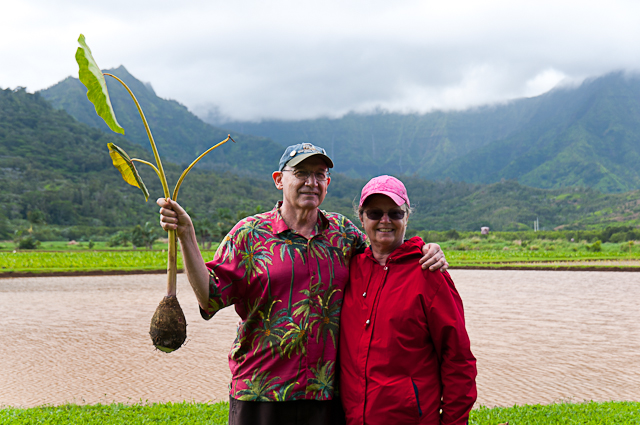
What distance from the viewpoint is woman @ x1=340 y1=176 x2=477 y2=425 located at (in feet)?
7.39

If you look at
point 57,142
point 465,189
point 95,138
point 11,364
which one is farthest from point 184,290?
point 465,189

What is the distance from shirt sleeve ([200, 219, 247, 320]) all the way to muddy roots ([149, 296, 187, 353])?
5.1 inches

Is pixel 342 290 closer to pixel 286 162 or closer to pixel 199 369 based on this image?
pixel 286 162

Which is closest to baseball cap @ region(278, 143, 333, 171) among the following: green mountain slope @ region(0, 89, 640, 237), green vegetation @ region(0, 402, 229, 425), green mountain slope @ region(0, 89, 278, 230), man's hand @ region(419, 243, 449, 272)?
→ man's hand @ region(419, 243, 449, 272)

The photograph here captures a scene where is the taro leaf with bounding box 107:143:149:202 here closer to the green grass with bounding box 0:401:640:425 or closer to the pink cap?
the pink cap

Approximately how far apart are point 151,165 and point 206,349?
20.9ft

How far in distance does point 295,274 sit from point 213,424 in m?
2.85

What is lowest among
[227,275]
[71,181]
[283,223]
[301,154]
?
[227,275]

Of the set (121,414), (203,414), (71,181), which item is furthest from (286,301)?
(71,181)

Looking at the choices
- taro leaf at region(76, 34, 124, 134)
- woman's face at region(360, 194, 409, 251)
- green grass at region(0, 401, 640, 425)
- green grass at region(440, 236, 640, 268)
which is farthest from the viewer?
green grass at region(440, 236, 640, 268)

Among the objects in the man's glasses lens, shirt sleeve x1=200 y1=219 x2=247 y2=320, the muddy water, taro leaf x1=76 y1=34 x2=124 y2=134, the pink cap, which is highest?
taro leaf x1=76 y1=34 x2=124 y2=134

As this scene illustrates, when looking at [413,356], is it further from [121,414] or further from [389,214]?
[121,414]

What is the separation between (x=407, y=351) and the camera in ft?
7.45

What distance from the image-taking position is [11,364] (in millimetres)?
7305
